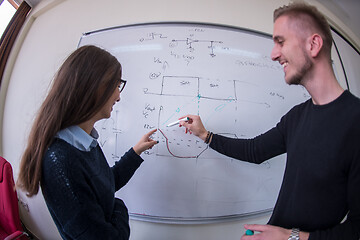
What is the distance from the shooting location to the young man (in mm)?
479

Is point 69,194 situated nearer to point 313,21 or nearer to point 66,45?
point 313,21

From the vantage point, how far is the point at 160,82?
951 millimetres

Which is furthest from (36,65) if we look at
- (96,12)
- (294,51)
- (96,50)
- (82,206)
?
(294,51)

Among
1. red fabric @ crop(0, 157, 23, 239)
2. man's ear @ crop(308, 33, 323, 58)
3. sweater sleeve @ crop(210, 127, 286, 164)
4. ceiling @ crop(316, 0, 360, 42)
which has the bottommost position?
red fabric @ crop(0, 157, 23, 239)

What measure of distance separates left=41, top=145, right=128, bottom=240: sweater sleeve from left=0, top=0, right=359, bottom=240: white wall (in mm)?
638

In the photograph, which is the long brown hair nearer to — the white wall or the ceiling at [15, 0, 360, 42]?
the white wall

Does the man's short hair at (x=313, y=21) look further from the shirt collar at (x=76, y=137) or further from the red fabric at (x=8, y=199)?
the red fabric at (x=8, y=199)

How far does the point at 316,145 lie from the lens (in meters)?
0.53

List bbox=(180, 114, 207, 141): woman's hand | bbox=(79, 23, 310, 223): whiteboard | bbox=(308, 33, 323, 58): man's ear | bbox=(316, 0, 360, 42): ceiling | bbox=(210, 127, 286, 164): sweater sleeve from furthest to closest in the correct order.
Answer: bbox=(316, 0, 360, 42): ceiling < bbox=(79, 23, 310, 223): whiteboard < bbox=(180, 114, 207, 141): woman's hand < bbox=(210, 127, 286, 164): sweater sleeve < bbox=(308, 33, 323, 58): man's ear

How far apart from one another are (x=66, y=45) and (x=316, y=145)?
1567 mm

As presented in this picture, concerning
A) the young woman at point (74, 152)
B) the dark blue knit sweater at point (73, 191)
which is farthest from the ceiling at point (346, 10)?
the dark blue knit sweater at point (73, 191)

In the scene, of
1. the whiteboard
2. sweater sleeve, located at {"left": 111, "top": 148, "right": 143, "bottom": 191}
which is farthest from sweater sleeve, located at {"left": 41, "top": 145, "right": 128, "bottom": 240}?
the whiteboard

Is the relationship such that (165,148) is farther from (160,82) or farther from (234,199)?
(234,199)

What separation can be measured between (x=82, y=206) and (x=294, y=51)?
90 centimetres
